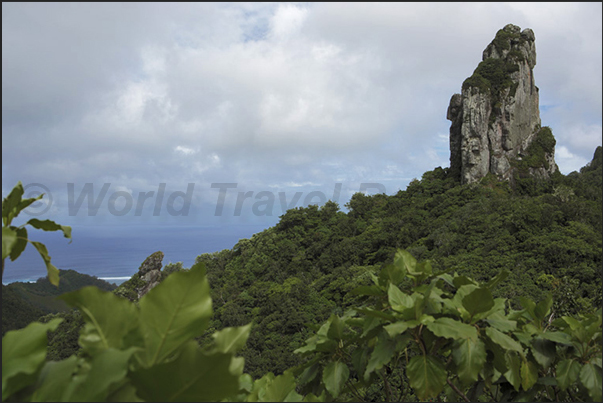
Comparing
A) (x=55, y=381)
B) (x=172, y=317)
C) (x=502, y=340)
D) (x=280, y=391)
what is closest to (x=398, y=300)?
(x=502, y=340)

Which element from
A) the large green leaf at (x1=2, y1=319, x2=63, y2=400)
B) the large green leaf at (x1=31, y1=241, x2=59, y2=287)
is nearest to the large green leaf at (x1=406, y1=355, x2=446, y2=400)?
the large green leaf at (x1=2, y1=319, x2=63, y2=400)

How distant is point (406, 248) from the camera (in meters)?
21.1

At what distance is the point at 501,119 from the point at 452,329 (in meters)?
28.2

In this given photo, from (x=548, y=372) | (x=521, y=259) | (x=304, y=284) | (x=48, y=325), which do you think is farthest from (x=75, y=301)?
(x=304, y=284)

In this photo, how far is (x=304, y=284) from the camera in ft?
75.9

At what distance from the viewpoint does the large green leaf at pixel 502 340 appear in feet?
3.16

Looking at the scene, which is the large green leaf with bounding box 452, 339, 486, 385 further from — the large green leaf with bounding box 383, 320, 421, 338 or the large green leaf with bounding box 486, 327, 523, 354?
the large green leaf with bounding box 383, 320, 421, 338

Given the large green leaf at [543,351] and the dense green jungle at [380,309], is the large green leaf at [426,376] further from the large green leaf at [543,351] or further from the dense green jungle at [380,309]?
the large green leaf at [543,351]

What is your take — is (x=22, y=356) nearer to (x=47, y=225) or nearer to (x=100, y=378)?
(x=100, y=378)

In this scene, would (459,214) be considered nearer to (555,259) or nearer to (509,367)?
(555,259)

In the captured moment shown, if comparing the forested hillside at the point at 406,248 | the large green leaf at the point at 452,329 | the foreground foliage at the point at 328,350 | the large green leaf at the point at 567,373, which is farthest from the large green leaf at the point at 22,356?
the forested hillside at the point at 406,248

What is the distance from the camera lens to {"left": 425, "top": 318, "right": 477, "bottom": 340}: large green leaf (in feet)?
3.10

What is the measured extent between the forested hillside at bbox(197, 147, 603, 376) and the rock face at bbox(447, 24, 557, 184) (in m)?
1.13

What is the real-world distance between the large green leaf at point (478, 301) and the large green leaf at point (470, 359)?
0.08 m
